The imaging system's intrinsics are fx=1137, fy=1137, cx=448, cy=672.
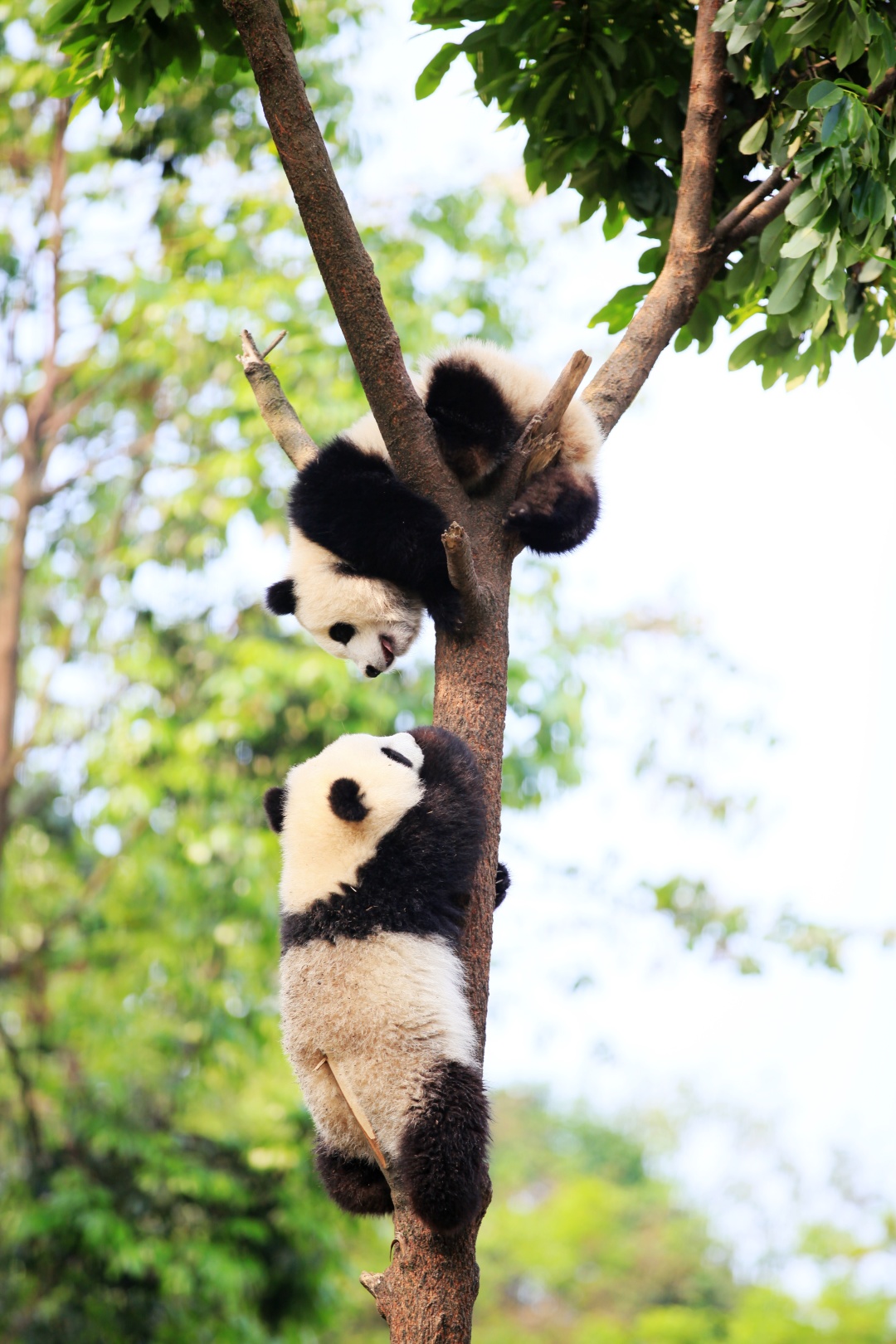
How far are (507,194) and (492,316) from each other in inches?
52.5

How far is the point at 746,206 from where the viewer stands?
314 centimetres

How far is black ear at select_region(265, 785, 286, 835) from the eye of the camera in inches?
108

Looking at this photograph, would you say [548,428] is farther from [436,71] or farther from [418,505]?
[436,71]

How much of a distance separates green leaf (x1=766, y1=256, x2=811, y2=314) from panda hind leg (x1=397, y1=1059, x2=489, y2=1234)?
6.27ft

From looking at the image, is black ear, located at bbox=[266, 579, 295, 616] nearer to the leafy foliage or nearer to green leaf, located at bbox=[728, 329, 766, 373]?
the leafy foliage

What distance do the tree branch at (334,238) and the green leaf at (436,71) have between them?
861mm

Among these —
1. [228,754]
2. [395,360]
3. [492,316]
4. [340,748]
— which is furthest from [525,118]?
[228,754]

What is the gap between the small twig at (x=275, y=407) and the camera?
321cm

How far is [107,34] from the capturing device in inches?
126

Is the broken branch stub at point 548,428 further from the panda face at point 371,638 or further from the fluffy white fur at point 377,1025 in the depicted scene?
the fluffy white fur at point 377,1025

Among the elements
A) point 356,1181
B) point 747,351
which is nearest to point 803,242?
point 747,351

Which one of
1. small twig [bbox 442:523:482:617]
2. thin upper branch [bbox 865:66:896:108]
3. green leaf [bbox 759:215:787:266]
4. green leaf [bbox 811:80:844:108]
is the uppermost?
thin upper branch [bbox 865:66:896:108]

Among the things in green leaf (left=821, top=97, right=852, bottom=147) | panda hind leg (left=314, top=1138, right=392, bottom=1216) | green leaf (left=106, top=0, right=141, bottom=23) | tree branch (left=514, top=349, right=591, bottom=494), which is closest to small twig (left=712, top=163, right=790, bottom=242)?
green leaf (left=821, top=97, right=852, bottom=147)

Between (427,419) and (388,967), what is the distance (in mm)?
1291
